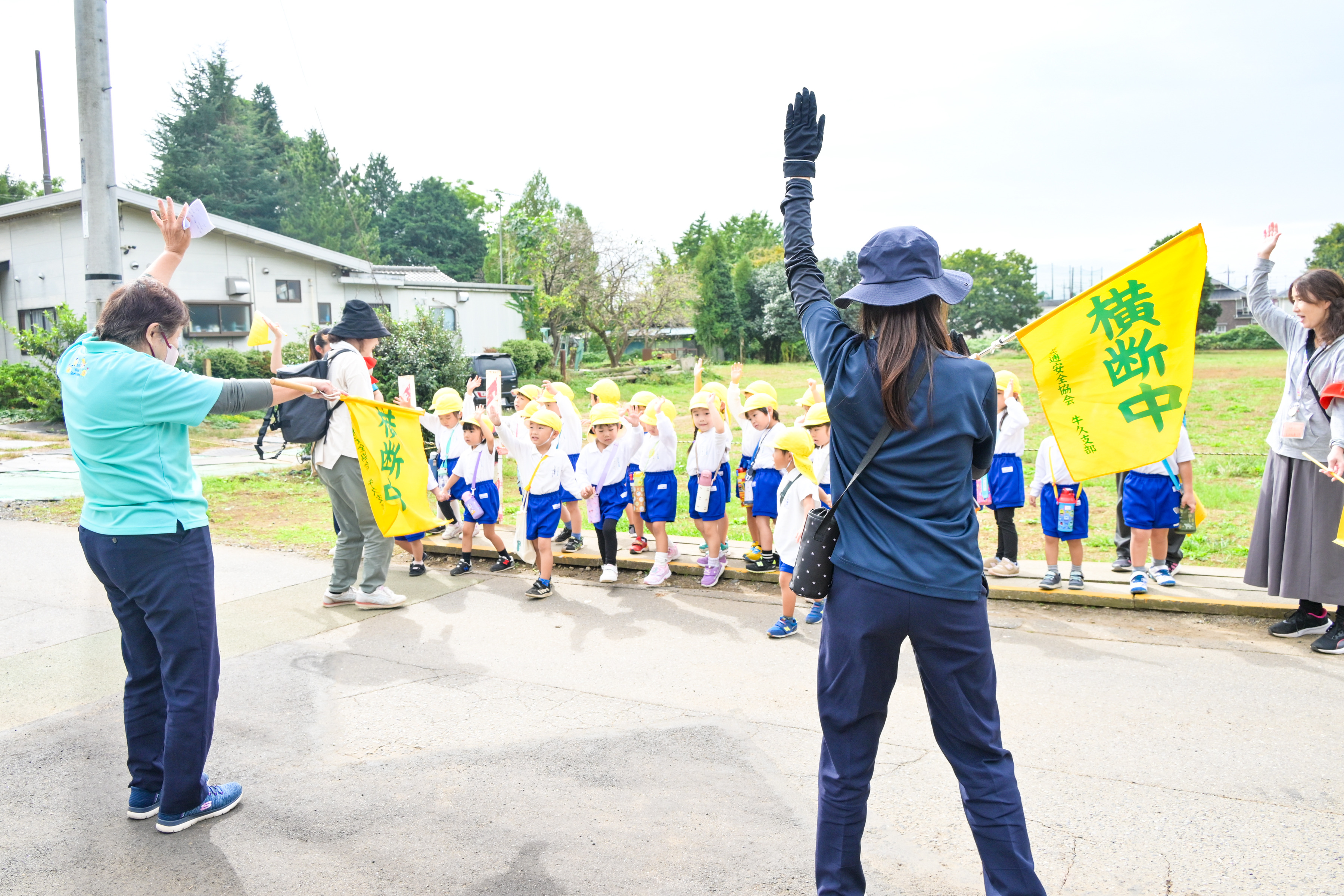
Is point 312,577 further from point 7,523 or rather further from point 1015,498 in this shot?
point 1015,498

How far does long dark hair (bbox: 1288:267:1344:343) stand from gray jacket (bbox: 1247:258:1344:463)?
8cm

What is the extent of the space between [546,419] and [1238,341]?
51282 mm

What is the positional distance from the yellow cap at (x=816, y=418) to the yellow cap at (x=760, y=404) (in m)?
0.66

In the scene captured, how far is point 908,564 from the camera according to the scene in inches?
99.8

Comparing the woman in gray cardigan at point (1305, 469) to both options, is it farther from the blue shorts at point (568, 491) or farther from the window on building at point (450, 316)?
the window on building at point (450, 316)

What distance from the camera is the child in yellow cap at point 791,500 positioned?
575 centimetres

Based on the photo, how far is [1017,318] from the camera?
2336 inches

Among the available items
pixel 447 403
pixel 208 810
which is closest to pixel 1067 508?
pixel 447 403

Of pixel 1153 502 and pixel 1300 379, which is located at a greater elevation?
pixel 1300 379

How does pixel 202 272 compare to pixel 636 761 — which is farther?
pixel 202 272

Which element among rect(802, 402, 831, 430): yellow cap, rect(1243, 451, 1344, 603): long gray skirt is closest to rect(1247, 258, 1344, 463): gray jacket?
rect(1243, 451, 1344, 603): long gray skirt

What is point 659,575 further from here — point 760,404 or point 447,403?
point 447,403

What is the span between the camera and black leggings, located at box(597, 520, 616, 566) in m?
7.73

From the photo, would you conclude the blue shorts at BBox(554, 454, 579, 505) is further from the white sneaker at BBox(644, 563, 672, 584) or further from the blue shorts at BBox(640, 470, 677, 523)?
the white sneaker at BBox(644, 563, 672, 584)
